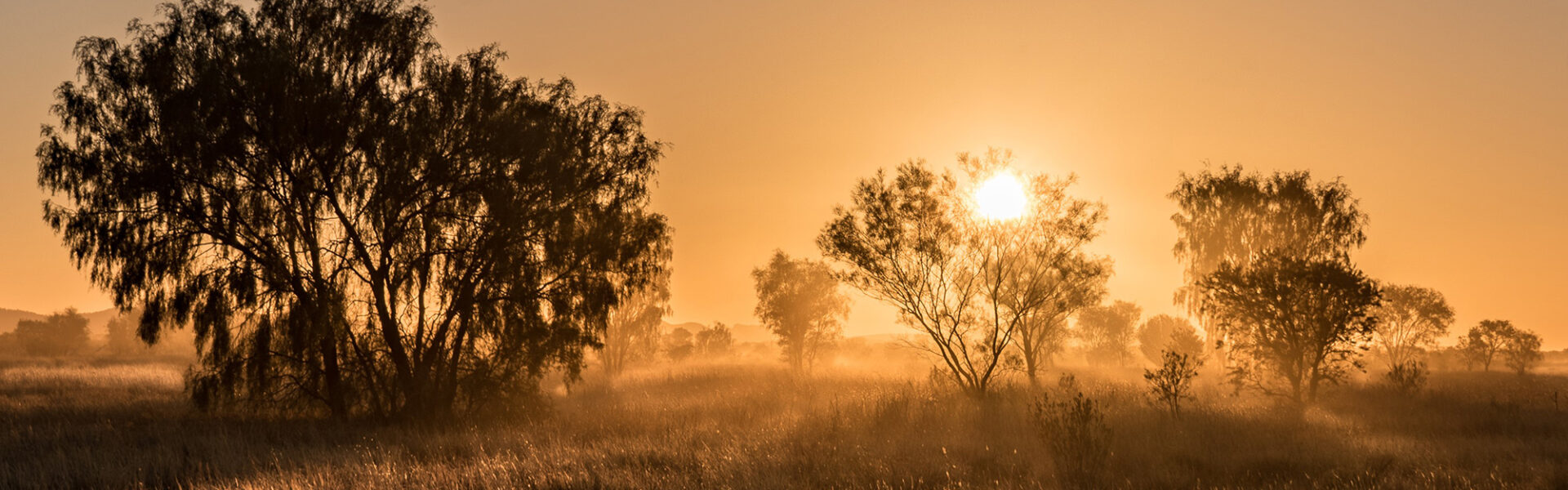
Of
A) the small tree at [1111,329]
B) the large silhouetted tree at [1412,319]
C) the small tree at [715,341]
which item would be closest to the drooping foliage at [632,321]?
the small tree at [715,341]

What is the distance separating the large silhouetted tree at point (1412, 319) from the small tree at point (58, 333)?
82103 mm

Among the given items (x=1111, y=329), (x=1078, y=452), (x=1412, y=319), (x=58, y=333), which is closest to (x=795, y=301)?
(x=1078, y=452)

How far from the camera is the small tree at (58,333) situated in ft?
155

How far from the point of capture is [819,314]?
3975 cm

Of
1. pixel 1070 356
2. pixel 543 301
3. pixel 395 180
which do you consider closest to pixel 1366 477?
pixel 543 301

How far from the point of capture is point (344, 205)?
16.7 m

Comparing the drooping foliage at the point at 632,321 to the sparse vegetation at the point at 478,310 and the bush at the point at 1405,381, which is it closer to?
the sparse vegetation at the point at 478,310

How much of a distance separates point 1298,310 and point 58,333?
69.2 metres

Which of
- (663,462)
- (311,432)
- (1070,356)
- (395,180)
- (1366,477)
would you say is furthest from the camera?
(1070,356)

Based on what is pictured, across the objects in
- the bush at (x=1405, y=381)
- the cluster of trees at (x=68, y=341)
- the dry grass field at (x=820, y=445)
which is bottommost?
the dry grass field at (x=820, y=445)

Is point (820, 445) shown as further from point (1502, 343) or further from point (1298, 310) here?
point (1502, 343)

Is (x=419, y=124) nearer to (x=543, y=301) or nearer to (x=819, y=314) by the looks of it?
(x=543, y=301)

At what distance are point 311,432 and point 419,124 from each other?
6.77 meters

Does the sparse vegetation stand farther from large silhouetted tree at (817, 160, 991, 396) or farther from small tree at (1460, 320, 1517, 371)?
small tree at (1460, 320, 1517, 371)
